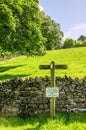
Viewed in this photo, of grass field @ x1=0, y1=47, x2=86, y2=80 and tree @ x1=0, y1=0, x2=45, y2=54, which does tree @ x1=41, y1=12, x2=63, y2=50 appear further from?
tree @ x1=0, y1=0, x2=45, y2=54

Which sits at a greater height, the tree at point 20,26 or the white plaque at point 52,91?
the tree at point 20,26

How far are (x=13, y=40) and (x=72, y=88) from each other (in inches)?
756

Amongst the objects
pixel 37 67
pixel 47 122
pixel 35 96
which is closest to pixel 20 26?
pixel 37 67

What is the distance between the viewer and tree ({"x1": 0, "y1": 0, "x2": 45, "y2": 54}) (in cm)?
3494

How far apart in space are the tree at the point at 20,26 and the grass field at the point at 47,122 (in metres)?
17.8

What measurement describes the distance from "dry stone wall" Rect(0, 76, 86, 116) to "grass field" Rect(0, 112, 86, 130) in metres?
0.45

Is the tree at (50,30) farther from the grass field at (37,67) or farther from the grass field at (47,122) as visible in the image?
the grass field at (47,122)

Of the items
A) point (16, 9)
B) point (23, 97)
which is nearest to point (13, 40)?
point (16, 9)

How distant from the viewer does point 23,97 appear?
18.6 metres

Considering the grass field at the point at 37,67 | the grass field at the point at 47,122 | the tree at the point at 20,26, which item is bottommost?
the grass field at the point at 47,122

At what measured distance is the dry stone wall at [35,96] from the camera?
60.7 feet

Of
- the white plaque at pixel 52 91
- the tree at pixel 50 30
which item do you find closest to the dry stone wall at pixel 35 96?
the white plaque at pixel 52 91

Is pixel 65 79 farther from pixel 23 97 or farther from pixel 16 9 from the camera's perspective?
pixel 16 9

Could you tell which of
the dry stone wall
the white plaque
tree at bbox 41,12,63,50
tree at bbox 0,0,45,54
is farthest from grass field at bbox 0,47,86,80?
tree at bbox 41,12,63,50
